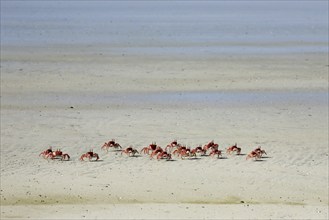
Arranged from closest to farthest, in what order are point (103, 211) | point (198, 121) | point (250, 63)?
point (103, 211) → point (198, 121) → point (250, 63)

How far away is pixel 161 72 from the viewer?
2989 centimetres

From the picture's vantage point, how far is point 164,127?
64.9ft

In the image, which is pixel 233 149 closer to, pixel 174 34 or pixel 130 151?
pixel 130 151

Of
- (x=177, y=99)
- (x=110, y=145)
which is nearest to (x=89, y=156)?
(x=110, y=145)

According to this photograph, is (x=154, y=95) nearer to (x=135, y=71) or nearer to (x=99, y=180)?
(x=135, y=71)

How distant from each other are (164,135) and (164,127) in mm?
920

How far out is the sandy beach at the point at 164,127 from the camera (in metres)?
13.5

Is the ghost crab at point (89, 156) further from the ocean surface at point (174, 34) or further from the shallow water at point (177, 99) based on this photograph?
the ocean surface at point (174, 34)

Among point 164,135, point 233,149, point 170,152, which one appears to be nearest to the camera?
point 233,149

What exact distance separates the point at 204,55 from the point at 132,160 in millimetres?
20037

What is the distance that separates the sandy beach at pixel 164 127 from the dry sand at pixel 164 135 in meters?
0.03

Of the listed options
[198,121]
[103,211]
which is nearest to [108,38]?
[198,121]

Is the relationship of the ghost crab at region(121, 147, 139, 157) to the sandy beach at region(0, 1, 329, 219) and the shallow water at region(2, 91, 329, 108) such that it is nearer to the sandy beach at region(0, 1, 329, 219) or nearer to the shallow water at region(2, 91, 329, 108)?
the sandy beach at region(0, 1, 329, 219)

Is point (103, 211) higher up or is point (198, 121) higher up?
point (198, 121)
